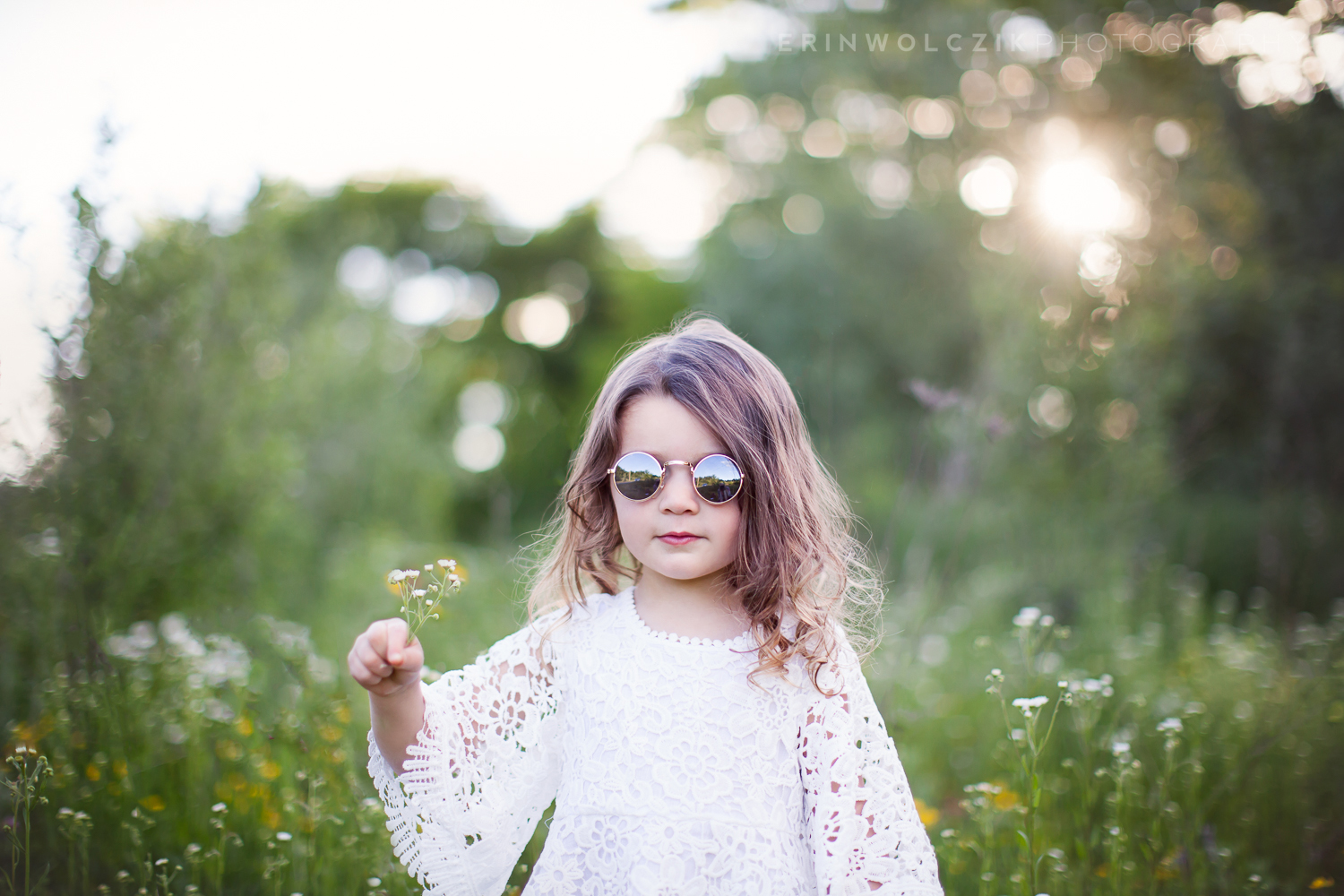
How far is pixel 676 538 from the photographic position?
6.05 feet

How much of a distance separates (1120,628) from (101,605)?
4.85 metres

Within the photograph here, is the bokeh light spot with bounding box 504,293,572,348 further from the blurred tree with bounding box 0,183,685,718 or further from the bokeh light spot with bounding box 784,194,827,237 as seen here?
the blurred tree with bounding box 0,183,685,718

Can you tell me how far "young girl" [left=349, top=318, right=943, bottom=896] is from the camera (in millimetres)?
1752

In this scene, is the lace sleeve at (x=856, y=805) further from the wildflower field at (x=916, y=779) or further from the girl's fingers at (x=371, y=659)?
the girl's fingers at (x=371, y=659)

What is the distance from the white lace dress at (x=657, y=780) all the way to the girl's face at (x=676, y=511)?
0.20m

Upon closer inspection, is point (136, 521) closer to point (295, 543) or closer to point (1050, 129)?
point (295, 543)

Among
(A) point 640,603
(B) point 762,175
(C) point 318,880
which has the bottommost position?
(C) point 318,880

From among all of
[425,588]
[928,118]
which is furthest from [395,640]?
[928,118]

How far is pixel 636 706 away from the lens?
6.10ft

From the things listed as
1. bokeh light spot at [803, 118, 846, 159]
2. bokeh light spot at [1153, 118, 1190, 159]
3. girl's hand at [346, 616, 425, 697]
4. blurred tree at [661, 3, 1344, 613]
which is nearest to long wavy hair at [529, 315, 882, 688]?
girl's hand at [346, 616, 425, 697]

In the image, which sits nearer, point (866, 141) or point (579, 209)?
point (866, 141)

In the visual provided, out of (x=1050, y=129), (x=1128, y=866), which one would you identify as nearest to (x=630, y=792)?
(x=1128, y=866)

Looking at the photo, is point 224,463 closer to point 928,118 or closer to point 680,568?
point 680,568

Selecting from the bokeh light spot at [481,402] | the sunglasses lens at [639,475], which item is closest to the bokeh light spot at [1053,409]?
the sunglasses lens at [639,475]
